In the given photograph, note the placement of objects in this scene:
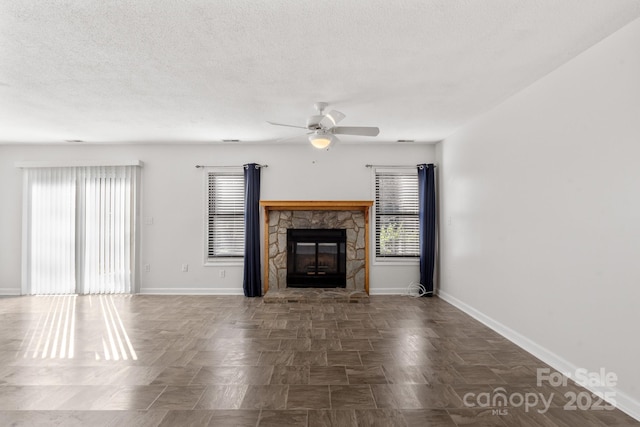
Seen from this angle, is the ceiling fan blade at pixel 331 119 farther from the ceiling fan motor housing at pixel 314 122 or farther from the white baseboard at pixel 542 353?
the white baseboard at pixel 542 353

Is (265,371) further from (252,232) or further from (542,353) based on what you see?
(252,232)

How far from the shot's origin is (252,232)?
6.18m

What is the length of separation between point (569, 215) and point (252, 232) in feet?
14.9

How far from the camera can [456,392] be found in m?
2.70

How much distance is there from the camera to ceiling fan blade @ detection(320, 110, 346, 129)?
12.5ft

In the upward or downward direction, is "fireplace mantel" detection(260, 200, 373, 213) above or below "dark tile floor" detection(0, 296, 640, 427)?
above

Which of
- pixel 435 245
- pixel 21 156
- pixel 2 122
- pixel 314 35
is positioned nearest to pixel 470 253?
pixel 435 245

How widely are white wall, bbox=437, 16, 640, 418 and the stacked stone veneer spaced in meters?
2.13

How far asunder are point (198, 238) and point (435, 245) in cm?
411

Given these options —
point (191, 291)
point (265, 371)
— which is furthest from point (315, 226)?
point (265, 371)

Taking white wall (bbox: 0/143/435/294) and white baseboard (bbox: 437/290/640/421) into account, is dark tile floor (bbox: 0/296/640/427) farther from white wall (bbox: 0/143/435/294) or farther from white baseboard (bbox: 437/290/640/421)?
white wall (bbox: 0/143/435/294)

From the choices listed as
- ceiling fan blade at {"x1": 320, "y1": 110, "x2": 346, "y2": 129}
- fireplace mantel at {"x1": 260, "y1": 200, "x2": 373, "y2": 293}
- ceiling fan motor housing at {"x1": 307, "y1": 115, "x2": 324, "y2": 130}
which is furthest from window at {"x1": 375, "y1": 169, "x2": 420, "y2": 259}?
ceiling fan motor housing at {"x1": 307, "y1": 115, "x2": 324, "y2": 130}

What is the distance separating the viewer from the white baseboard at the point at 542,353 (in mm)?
2439

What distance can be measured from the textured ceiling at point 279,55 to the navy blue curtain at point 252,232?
1.57 meters
